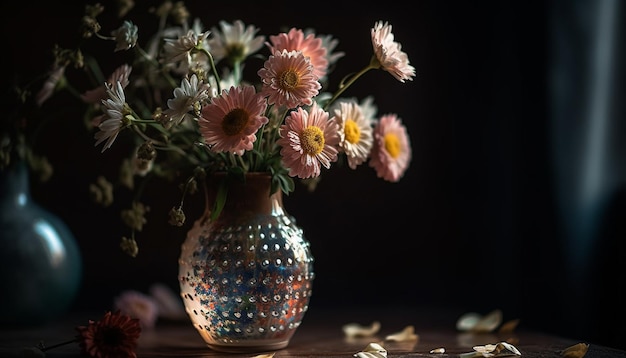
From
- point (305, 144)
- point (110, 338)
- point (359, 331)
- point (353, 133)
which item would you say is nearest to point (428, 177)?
point (359, 331)

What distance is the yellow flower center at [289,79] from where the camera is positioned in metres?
1.05

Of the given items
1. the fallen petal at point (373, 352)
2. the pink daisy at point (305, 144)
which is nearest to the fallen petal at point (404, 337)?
the fallen petal at point (373, 352)

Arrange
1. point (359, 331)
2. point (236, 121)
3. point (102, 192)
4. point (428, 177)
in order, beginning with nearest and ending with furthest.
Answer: point (236, 121) → point (102, 192) → point (359, 331) → point (428, 177)

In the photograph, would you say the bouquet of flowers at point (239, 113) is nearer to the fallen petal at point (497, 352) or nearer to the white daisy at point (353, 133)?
the white daisy at point (353, 133)

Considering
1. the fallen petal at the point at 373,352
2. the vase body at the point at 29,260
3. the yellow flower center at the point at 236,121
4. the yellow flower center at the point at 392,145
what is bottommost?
the fallen petal at the point at 373,352

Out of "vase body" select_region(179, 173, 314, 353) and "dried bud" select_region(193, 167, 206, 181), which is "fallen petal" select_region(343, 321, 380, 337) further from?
"dried bud" select_region(193, 167, 206, 181)

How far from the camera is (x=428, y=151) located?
184 cm

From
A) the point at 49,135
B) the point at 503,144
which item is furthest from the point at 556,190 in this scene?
the point at 49,135

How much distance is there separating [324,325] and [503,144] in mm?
599

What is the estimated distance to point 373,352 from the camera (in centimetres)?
111

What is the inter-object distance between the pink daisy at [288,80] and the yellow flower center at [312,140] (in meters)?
0.04

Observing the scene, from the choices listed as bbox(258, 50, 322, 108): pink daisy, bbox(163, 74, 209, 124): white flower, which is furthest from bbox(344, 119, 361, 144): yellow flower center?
bbox(163, 74, 209, 124): white flower

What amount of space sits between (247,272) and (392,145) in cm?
30

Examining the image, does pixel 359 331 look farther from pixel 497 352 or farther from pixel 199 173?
pixel 199 173
